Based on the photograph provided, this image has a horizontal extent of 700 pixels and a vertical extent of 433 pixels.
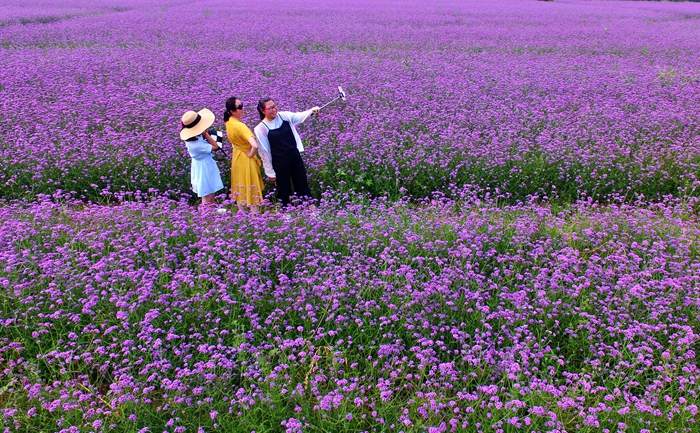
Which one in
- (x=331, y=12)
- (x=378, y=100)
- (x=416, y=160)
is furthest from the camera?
(x=331, y=12)

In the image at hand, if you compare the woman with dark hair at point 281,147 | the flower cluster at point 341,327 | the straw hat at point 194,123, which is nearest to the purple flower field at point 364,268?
the flower cluster at point 341,327

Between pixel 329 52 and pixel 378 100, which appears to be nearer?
pixel 378 100

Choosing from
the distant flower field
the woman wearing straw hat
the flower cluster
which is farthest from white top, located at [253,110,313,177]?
the flower cluster

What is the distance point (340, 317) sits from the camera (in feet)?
9.31

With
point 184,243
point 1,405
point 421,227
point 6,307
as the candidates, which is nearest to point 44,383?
point 1,405

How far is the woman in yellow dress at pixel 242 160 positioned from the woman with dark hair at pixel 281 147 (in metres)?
0.13

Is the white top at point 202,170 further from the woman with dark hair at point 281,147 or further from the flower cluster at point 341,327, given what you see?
the flower cluster at point 341,327

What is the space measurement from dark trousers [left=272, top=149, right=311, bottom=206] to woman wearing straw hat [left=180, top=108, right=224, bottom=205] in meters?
0.59

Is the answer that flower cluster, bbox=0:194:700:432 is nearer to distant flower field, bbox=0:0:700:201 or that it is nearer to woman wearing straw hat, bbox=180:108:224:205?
woman wearing straw hat, bbox=180:108:224:205

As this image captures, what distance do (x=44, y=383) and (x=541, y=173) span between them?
4.97 meters

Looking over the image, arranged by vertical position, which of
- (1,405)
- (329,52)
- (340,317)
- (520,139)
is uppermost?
(329,52)

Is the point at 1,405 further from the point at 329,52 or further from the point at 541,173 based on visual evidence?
the point at 329,52

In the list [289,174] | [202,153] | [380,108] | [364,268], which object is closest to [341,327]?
[364,268]

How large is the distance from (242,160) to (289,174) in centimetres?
48
